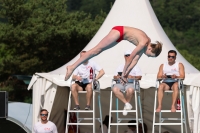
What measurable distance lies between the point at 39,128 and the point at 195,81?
2764mm

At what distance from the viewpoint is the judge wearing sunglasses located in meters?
10.8

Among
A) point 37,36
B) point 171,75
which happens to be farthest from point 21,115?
point 37,36

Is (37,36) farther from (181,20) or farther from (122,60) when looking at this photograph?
(181,20)

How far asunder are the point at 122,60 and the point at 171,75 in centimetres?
257

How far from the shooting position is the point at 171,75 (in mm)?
10883

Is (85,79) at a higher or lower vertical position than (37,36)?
lower

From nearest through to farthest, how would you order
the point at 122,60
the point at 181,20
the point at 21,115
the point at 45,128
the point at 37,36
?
the point at 45,128 < the point at 122,60 < the point at 21,115 < the point at 37,36 < the point at 181,20

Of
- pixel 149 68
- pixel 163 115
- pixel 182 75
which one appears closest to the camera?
pixel 182 75

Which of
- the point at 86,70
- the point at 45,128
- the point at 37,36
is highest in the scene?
the point at 37,36

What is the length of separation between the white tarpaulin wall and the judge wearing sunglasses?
1.04 meters

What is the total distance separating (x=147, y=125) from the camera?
1491 cm

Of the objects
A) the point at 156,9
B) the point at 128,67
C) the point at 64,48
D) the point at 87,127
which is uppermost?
the point at 156,9

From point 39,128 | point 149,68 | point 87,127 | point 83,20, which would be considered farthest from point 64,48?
point 39,128

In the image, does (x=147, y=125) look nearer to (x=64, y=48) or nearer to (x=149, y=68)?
(x=149, y=68)
